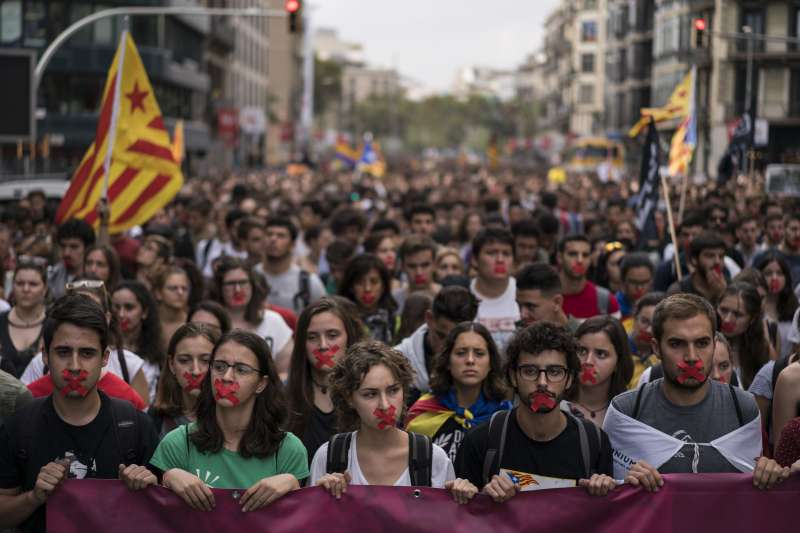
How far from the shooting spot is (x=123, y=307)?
29.5 ft

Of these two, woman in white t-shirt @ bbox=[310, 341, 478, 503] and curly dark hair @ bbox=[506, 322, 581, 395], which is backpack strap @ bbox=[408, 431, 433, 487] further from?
curly dark hair @ bbox=[506, 322, 581, 395]

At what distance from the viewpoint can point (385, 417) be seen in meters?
5.82

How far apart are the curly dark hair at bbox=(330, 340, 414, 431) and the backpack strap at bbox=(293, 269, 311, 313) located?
5.25m

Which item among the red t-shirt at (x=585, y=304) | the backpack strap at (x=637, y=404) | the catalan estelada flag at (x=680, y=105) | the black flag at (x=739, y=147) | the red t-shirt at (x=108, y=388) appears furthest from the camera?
the black flag at (x=739, y=147)

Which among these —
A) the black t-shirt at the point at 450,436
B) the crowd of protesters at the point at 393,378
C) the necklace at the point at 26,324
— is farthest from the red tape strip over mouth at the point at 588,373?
the necklace at the point at 26,324

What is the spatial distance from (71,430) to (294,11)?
1654 centimetres

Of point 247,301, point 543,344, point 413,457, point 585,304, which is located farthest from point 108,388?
point 585,304

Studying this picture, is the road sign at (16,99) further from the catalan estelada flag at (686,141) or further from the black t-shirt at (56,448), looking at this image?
the black t-shirt at (56,448)

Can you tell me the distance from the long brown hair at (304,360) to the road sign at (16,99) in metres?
10.7

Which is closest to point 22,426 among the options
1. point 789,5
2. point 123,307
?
point 123,307

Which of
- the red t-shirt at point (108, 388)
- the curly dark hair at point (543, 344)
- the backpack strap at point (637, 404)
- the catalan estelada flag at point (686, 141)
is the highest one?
the catalan estelada flag at point (686, 141)

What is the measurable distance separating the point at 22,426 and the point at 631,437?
239 cm

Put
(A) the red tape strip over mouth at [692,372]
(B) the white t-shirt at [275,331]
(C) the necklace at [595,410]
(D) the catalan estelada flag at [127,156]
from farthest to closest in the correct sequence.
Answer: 1. (D) the catalan estelada flag at [127,156]
2. (B) the white t-shirt at [275,331]
3. (C) the necklace at [595,410]
4. (A) the red tape strip over mouth at [692,372]

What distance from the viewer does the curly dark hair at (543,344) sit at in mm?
5883
